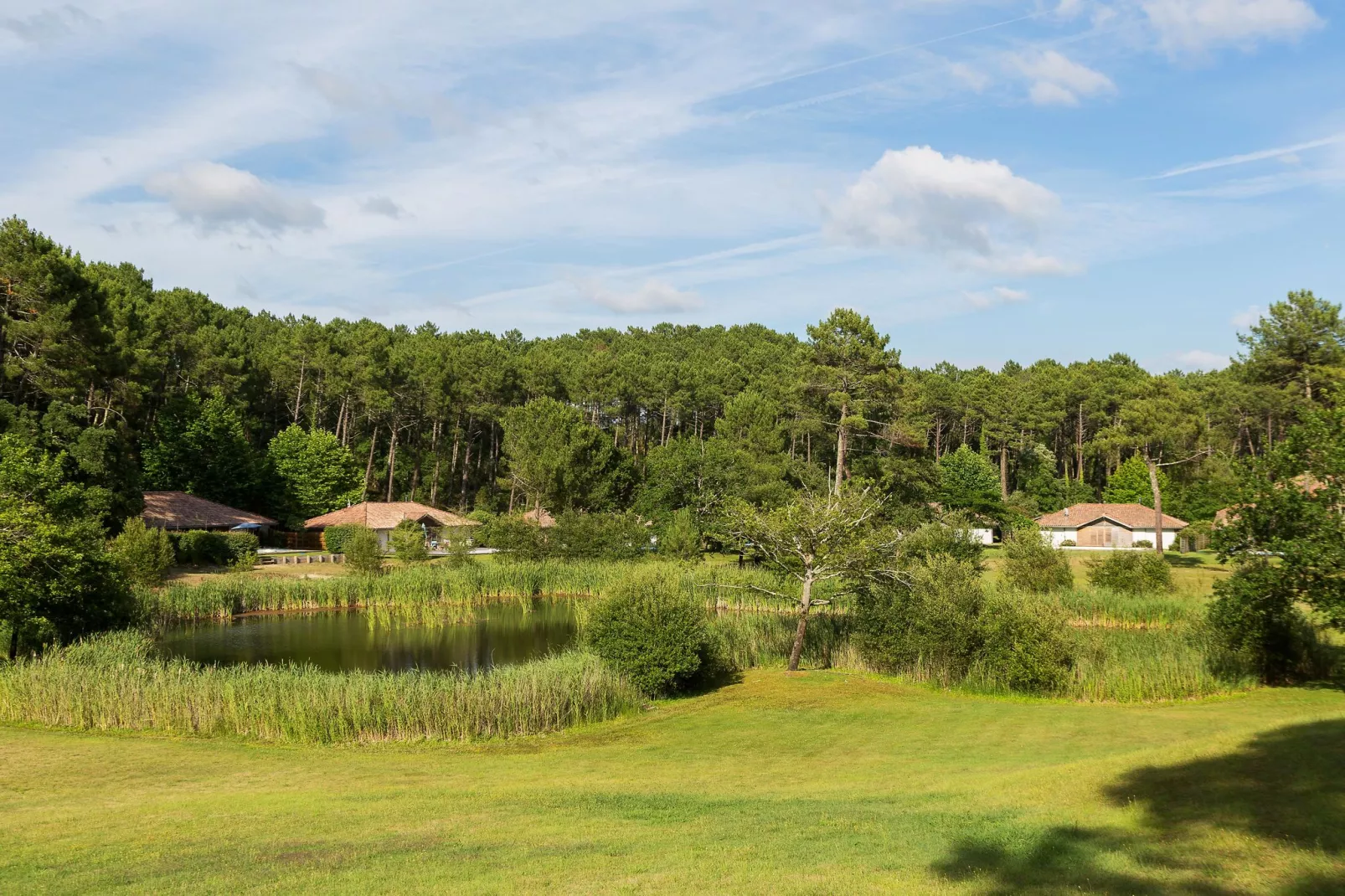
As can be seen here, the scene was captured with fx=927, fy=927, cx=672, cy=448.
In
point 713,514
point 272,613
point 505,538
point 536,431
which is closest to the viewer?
point 272,613

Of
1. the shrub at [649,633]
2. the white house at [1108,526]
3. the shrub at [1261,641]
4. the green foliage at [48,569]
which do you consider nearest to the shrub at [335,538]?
the green foliage at [48,569]

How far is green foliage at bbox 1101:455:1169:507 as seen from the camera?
247 ft

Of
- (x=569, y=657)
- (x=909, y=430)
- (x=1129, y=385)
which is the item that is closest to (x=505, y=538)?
(x=909, y=430)

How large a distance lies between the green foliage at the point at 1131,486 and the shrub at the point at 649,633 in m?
A: 63.9

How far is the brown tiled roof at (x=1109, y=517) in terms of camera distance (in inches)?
2616

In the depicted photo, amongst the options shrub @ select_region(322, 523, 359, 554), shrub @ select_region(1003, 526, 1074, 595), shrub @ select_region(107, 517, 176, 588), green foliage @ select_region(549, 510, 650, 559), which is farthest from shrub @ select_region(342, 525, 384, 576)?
shrub @ select_region(1003, 526, 1074, 595)

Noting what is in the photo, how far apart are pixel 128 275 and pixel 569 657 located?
224ft

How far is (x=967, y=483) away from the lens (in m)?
69.2

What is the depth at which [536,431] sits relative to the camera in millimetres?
63469

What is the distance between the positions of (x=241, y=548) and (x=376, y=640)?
1958 centimetres

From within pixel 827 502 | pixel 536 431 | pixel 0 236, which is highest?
pixel 0 236

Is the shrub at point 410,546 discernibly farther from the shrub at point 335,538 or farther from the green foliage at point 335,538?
the shrub at point 335,538

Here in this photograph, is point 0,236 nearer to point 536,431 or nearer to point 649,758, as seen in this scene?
point 536,431

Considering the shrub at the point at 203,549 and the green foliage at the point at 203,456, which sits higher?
the green foliage at the point at 203,456
